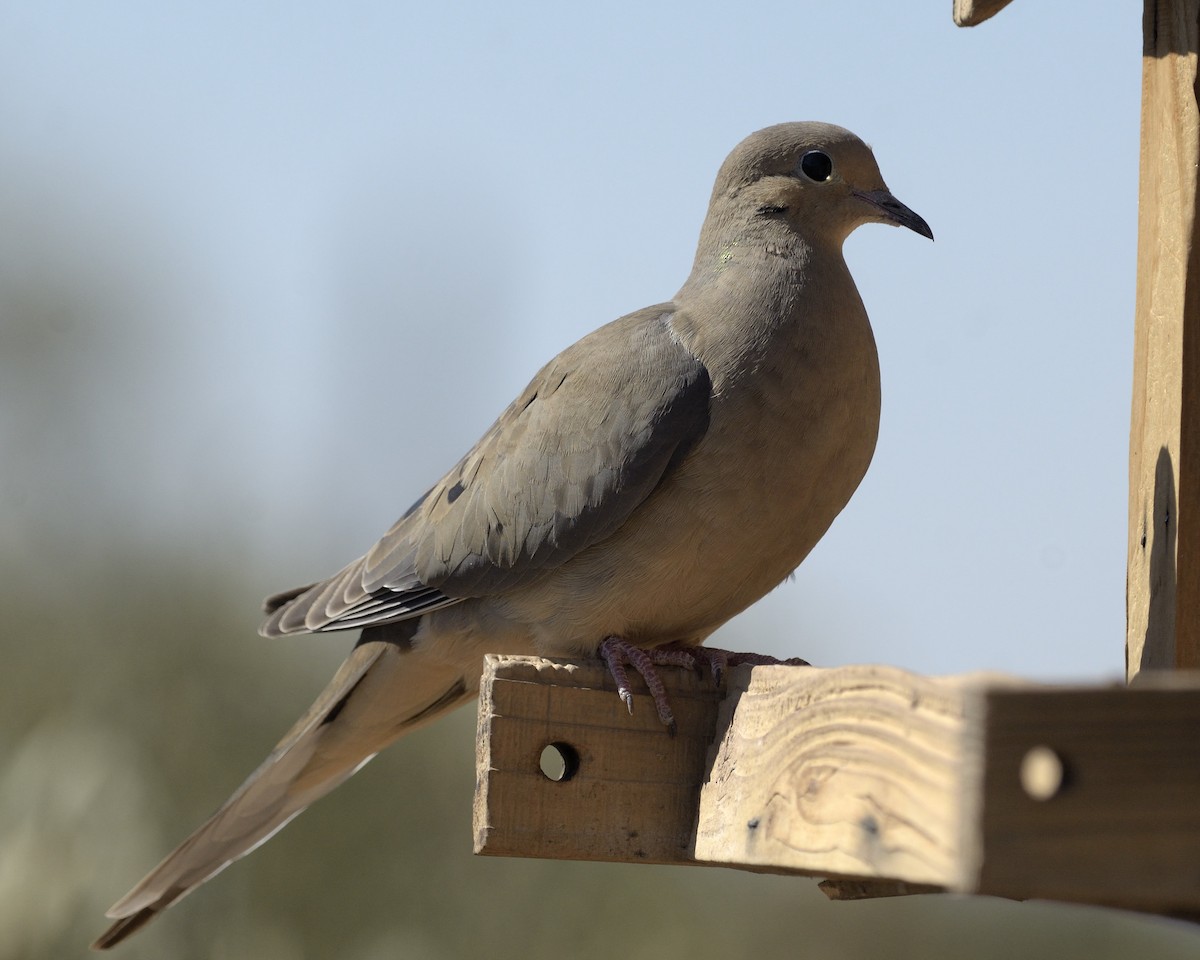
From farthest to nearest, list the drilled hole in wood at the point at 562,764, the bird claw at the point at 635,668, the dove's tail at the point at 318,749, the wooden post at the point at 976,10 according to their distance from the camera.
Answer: the dove's tail at the point at 318,749
the wooden post at the point at 976,10
the bird claw at the point at 635,668
the drilled hole in wood at the point at 562,764

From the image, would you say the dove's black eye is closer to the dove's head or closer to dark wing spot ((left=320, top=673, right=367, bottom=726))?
the dove's head

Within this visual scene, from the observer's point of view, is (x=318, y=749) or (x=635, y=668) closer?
(x=635, y=668)

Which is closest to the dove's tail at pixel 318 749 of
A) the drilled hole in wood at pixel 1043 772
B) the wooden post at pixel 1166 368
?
the wooden post at pixel 1166 368

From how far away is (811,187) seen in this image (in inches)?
147

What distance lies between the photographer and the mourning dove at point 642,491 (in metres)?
3.29

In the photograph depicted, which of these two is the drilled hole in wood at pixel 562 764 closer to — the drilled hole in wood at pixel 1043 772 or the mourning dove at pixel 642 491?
the mourning dove at pixel 642 491

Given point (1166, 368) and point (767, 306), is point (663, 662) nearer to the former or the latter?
point (767, 306)

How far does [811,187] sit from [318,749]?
198 cm

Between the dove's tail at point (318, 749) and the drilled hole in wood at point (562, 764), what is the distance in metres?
1.01

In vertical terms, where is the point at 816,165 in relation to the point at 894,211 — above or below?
above

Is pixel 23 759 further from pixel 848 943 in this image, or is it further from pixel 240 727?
pixel 848 943

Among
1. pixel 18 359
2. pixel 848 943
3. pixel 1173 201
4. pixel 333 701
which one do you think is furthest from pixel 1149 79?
pixel 18 359

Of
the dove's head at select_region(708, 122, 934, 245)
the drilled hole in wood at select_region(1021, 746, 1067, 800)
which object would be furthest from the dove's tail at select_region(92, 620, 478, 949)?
the drilled hole in wood at select_region(1021, 746, 1067, 800)

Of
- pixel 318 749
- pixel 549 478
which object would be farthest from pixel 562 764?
pixel 318 749
